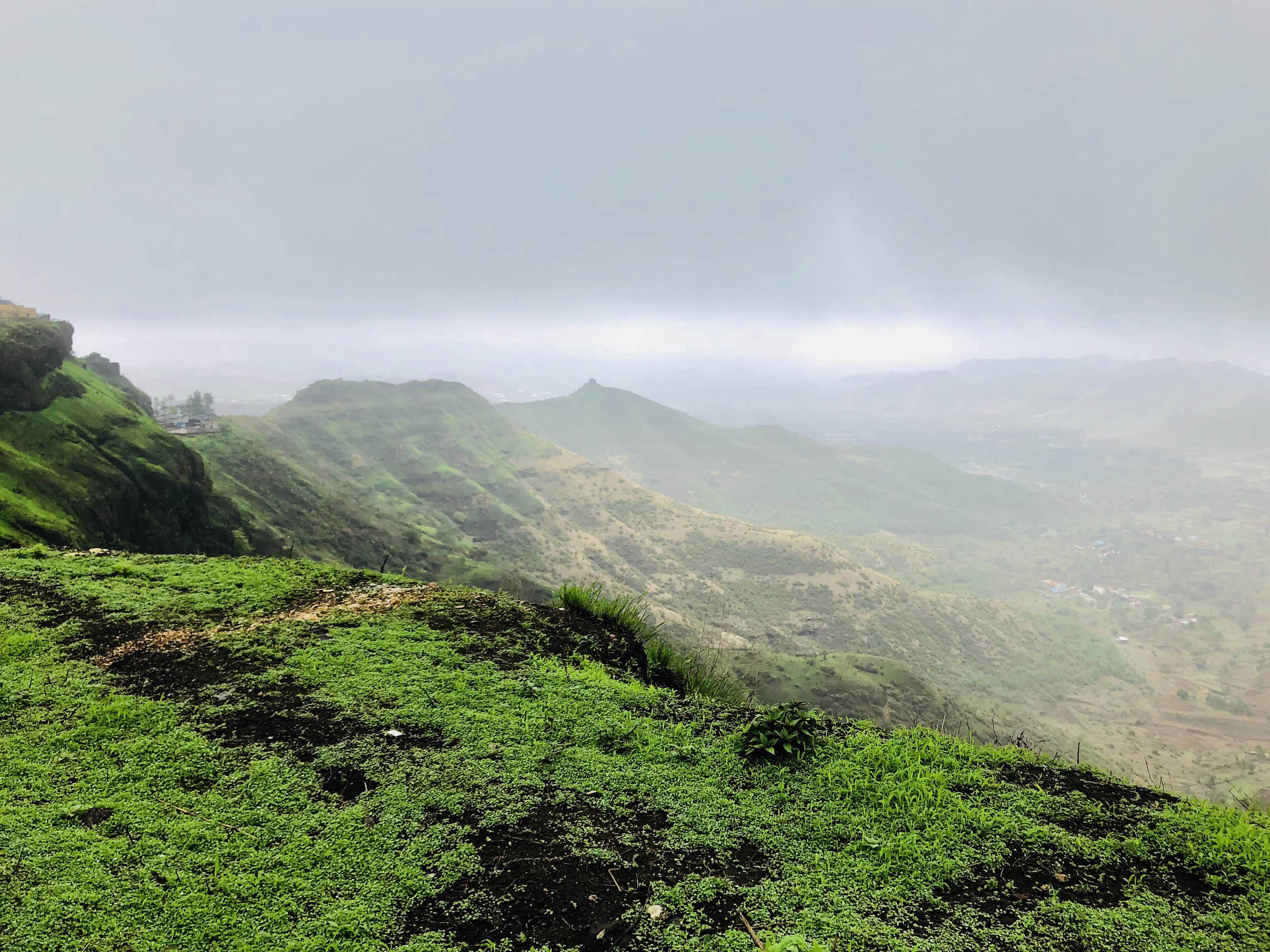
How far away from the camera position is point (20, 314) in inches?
1417

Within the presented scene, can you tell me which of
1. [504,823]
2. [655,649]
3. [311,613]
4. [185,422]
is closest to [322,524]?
[185,422]

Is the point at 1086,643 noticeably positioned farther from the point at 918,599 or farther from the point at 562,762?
the point at 562,762

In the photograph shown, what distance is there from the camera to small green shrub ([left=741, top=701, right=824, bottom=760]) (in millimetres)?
6215

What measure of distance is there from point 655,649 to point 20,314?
164ft

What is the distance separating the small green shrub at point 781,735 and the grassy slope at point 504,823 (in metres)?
0.17

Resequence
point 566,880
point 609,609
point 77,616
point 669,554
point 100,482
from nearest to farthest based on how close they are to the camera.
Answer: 1. point 566,880
2. point 77,616
3. point 609,609
4. point 100,482
5. point 669,554

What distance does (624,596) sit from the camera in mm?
10375

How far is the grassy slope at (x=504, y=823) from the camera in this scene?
13.0ft

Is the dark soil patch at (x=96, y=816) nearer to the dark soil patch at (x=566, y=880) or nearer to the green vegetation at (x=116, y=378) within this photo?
the dark soil patch at (x=566, y=880)

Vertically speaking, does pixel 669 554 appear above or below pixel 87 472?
below

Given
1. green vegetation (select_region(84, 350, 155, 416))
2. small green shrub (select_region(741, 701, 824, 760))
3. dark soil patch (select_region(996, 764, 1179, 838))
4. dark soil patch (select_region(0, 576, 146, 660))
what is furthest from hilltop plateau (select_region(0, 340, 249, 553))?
green vegetation (select_region(84, 350, 155, 416))

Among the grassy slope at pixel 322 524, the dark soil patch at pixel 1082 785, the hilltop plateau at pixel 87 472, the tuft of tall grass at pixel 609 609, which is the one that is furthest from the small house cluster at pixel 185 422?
the dark soil patch at pixel 1082 785

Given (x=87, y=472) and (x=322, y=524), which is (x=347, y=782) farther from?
(x=322, y=524)

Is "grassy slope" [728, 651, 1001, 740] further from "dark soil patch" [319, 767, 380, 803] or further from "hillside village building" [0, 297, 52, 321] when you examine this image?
"hillside village building" [0, 297, 52, 321]
